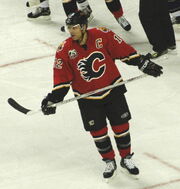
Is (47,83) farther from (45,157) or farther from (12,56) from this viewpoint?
(45,157)

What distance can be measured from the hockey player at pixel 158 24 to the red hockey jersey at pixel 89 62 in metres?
2.08

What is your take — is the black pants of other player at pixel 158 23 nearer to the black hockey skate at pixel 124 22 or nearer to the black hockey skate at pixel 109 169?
the black hockey skate at pixel 124 22

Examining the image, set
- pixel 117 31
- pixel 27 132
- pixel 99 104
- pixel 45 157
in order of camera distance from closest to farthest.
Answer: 1. pixel 99 104
2. pixel 45 157
3. pixel 27 132
4. pixel 117 31

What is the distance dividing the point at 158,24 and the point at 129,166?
7.38 ft

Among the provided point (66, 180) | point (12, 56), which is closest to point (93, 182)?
point (66, 180)

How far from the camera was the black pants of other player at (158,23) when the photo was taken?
247 inches

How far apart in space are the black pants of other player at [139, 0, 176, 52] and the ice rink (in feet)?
0.72

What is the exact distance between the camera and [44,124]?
17.6 ft

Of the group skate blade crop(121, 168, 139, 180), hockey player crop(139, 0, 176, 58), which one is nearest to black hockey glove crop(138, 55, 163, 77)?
skate blade crop(121, 168, 139, 180)

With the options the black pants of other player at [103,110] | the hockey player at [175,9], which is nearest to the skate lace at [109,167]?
the black pants of other player at [103,110]

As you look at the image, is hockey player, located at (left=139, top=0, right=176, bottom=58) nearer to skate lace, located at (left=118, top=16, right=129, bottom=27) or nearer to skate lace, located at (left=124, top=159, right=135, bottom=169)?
skate lace, located at (left=118, top=16, right=129, bottom=27)

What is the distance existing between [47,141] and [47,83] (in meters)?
1.21

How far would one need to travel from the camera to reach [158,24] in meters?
6.34

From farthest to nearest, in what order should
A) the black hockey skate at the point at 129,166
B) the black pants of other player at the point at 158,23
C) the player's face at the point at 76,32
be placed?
the black pants of other player at the point at 158,23, the black hockey skate at the point at 129,166, the player's face at the point at 76,32
